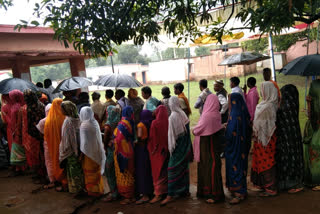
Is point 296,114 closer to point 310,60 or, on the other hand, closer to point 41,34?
point 310,60

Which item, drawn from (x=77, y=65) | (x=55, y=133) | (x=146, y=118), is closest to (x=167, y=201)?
(x=146, y=118)

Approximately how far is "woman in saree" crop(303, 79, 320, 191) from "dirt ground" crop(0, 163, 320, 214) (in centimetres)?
19

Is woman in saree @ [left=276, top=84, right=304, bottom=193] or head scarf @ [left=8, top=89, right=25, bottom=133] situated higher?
head scarf @ [left=8, top=89, right=25, bottom=133]

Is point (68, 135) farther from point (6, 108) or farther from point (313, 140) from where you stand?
point (313, 140)

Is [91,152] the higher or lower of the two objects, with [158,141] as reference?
lower

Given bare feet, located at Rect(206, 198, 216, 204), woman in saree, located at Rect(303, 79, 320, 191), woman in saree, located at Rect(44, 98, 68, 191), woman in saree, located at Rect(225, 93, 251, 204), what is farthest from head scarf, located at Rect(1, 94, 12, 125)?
woman in saree, located at Rect(303, 79, 320, 191)

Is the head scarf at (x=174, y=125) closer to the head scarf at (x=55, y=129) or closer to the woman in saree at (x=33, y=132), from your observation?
the head scarf at (x=55, y=129)

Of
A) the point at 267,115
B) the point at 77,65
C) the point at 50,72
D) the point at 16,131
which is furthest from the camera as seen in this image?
the point at 50,72

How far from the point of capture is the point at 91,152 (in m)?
4.05

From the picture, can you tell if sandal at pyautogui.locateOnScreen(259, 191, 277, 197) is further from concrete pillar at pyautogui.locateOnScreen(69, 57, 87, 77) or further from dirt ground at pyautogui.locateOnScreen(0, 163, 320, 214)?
concrete pillar at pyautogui.locateOnScreen(69, 57, 87, 77)

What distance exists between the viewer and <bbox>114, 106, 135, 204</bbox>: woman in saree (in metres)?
3.85

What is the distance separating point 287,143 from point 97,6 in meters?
3.31

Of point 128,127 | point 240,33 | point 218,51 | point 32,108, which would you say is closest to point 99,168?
point 128,127

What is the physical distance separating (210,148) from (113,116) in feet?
5.21
